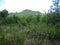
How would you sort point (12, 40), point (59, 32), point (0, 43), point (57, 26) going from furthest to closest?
point (57, 26) → point (59, 32) → point (12, 40) → point (0, 43)

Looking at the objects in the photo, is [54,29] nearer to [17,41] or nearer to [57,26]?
[57,26]

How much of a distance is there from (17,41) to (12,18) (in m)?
17.6

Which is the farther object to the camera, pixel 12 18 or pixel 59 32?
Result: pixel 12 18

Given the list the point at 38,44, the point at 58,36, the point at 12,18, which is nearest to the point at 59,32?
the point at 58,36

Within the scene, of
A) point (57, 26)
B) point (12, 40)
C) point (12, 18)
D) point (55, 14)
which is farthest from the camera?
point (12, 18)

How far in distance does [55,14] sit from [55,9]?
38 centimetres

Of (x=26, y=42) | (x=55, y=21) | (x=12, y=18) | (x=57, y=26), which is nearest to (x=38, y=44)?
(x=26, y=42)

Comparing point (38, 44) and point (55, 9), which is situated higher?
Answer: point (55, 9)

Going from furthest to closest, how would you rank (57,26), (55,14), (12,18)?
(12,18) < (55,14) < (57,26)

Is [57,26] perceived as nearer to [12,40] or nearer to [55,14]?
[55,14]

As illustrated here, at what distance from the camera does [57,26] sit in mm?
13219

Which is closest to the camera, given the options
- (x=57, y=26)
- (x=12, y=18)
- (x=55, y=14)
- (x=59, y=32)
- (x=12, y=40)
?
(x=12, y=40)

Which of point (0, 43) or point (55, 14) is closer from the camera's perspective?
point (0, 43)

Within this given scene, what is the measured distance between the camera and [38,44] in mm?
8008
